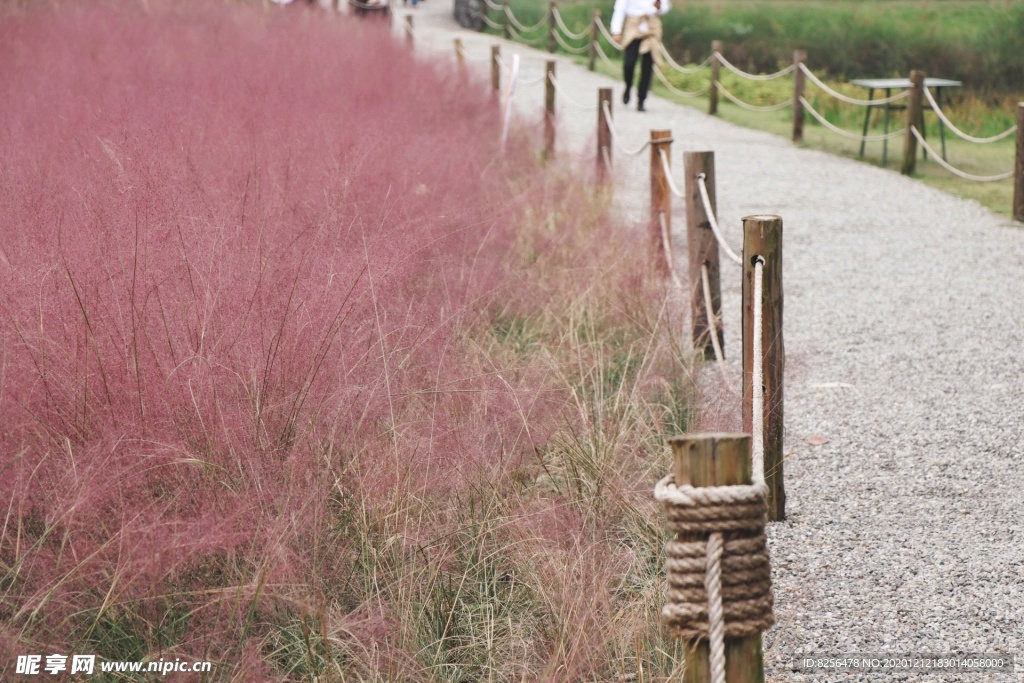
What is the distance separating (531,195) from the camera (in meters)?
5.82

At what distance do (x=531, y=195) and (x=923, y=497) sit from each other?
122 inches

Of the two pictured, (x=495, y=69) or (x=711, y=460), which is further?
(x=495, y=69)

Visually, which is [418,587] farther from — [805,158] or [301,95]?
[805,158]

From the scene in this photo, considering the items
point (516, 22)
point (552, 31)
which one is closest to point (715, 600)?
point (552, 31)

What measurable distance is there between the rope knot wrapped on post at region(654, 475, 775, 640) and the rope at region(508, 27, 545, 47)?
1649 centimetres

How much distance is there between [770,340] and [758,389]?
29.8 inches

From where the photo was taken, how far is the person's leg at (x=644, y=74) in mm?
11016

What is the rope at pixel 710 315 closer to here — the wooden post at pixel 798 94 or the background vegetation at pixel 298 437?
the background vegetation at pixel 298 437

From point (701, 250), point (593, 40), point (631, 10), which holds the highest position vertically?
point (631, 10)

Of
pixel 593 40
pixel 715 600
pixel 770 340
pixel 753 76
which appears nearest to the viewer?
pixel 715 600

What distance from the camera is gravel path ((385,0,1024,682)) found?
2570 millimetres

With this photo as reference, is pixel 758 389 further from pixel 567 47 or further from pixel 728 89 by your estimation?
pixel 567 47

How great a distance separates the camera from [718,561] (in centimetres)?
150

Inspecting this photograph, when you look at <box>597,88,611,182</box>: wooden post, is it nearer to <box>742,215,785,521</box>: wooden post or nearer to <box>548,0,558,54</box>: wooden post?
<box>742,215,785,521</box>: wooden post
